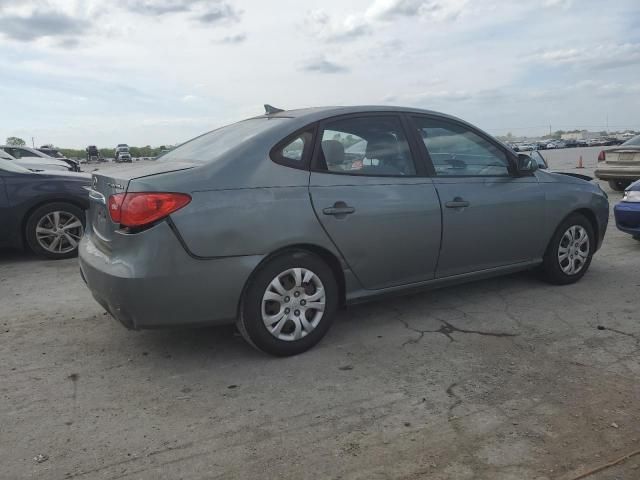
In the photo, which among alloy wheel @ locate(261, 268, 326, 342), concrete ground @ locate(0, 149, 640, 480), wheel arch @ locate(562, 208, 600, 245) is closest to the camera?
concrete ground @ locate(0, 149, 640, 480)

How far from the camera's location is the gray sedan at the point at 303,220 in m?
3.28

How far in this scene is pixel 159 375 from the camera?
3.49m

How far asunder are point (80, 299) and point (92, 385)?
6.18ft

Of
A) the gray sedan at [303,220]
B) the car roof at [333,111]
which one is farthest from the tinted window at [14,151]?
the car roof at [333,111]

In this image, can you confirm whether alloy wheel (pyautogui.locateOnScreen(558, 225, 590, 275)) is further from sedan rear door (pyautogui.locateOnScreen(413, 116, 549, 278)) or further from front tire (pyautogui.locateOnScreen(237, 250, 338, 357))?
front tire (pyautogui.locateOnScreen(237, 250, 338, 357))

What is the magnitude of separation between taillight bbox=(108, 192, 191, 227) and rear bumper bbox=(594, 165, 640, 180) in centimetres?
1139

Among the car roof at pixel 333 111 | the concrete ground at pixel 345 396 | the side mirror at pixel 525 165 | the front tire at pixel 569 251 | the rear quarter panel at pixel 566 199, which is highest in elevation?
the car roof at pixel 333 111

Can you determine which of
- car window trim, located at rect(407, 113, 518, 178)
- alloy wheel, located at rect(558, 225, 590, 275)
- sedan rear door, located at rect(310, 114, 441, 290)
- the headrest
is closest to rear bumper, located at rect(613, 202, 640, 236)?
alloy wheel, located at rect(558, 225, 590, 275)

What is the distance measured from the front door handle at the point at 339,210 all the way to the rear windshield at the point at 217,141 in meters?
0.69

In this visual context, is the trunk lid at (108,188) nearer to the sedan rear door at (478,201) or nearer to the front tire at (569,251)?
the sedan rear door at (478,201)

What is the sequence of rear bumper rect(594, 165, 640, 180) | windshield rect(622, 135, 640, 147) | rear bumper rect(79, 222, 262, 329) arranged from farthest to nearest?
windshield rect(622, 135, 640, 147)
rear bumper rect(594, 165, 640, 180)
rear bumper rect(79, 222, 262, 329)

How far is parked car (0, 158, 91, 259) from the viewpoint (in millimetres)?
6449

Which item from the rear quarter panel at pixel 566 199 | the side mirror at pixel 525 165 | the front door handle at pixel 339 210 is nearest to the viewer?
the front door handle at pixel 339 210

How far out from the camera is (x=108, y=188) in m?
3.57
